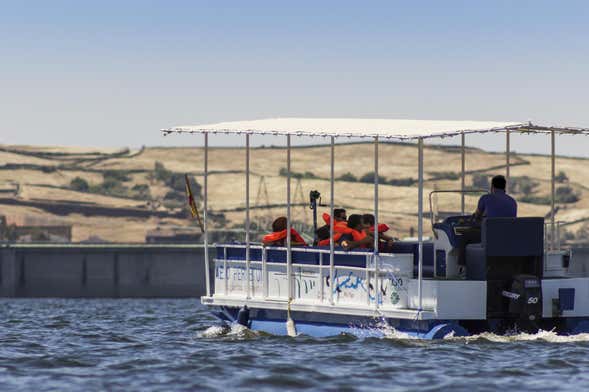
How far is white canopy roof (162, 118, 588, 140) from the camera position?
2233 centimetres

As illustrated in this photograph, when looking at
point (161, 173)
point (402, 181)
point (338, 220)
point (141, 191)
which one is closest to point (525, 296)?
point (338, 220)

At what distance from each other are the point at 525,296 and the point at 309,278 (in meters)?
3.63

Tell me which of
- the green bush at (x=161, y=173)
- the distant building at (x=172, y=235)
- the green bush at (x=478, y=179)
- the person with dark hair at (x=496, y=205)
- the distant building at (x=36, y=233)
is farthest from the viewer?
the green bush at (x=161, y=173)

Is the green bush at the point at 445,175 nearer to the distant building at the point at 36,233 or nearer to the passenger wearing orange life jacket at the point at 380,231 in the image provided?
the distant building at the point at 36,233

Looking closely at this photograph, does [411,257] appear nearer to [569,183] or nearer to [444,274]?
[444,274]

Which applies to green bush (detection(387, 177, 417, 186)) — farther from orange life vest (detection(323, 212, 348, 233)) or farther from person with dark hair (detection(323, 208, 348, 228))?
orange life vest (detection(323, 212, 348, 233))

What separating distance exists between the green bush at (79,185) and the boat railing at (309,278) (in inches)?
4609

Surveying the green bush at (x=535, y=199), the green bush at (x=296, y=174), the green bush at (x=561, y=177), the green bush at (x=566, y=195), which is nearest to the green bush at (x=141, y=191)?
the green bush at (x=296, y=174)

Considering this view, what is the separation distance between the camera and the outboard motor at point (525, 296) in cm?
2205

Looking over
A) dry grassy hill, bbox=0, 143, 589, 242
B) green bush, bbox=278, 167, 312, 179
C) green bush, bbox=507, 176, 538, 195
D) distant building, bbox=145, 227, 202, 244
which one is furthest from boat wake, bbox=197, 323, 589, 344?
green bush, bbox=278, 167, 312, 179

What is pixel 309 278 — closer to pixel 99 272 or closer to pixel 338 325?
pixel 338 325

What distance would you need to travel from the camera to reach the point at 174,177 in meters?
148

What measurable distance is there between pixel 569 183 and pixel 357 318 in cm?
12186

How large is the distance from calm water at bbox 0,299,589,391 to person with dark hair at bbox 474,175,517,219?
5.67ft
